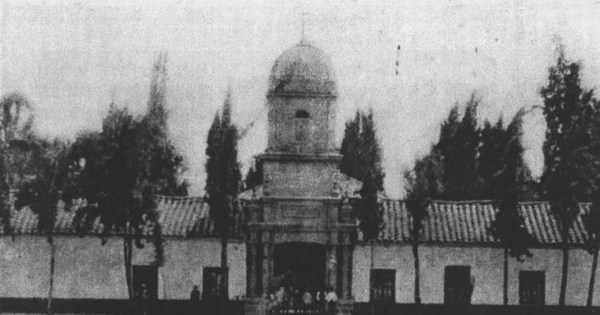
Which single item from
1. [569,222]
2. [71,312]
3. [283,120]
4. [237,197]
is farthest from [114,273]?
[569,222]

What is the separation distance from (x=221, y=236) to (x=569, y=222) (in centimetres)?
1139

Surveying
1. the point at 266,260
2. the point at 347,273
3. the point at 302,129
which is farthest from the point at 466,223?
the point at 266,260

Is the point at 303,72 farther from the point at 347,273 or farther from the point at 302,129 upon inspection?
the point at 347,273

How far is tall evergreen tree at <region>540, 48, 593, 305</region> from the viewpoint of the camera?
38906 millimetres

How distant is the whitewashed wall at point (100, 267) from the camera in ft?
136

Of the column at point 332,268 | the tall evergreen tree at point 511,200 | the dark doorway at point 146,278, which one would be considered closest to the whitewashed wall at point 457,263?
the tall evergreen tree at point 511,200

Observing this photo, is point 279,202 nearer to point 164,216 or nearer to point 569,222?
point 164,216

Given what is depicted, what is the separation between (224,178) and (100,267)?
5.28m

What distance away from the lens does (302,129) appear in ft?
131

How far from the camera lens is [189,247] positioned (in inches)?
1635

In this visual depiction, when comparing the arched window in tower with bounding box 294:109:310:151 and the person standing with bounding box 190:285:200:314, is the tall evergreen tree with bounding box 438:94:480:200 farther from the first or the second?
the person standing with bounding box 190:285:200:314

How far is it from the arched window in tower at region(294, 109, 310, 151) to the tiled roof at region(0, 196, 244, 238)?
323 centimetres

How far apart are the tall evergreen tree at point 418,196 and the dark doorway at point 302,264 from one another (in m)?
3.10

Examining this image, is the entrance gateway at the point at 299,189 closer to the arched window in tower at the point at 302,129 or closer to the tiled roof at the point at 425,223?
the arched window in tower at the point at 302,129
